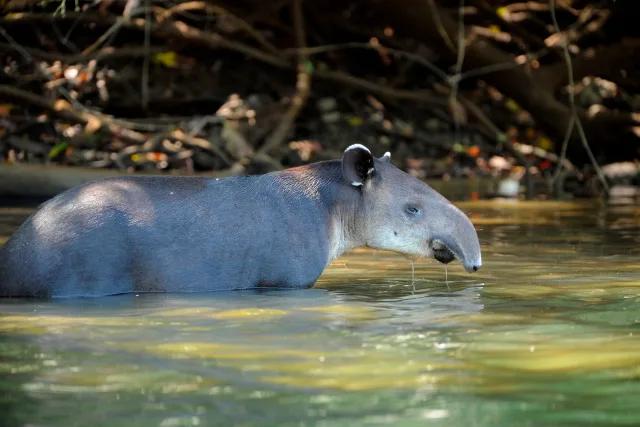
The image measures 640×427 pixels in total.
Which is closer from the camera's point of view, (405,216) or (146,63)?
(405,216)

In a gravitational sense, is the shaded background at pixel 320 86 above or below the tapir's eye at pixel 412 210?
above

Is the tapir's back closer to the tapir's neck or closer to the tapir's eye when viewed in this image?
the tapir's neck

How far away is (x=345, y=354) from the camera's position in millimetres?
5906

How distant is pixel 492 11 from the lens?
711 inches

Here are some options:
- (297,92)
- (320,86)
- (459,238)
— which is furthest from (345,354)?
(320,86)

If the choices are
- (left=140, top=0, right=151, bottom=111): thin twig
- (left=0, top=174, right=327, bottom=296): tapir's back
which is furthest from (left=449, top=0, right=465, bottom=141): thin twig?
(left=0, top=174, right=327, bottom=296): tapir's back

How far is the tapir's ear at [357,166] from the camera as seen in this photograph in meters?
8.73

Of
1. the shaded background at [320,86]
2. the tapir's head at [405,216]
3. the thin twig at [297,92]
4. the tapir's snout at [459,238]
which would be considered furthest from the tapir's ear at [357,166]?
the thin twig at [297,92]

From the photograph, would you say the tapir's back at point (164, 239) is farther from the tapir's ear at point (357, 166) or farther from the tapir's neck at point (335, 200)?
the tapir's ear at point (357, 166)

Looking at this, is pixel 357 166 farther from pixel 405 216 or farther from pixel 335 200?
pixel 405 216

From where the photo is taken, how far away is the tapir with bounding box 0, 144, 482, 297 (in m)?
7.86

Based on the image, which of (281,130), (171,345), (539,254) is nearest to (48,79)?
(281,130)

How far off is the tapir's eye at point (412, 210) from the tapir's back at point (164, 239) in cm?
59

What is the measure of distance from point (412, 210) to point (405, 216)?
7cm
